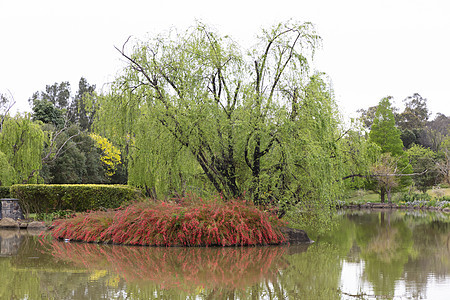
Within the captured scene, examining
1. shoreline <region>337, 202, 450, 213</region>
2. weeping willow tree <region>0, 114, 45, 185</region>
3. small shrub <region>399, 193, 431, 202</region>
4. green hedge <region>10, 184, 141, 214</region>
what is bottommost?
shoreline <region>337, 202, 450, 213</region>

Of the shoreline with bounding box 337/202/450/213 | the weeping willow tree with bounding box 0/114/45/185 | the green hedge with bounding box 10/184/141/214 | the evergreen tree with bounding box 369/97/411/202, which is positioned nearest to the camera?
the green hedge with bounding box 10/184/141/214

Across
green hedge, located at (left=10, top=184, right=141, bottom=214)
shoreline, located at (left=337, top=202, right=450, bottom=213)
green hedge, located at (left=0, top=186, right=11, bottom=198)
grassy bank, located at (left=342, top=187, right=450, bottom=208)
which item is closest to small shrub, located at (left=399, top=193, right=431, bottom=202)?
grassy bank, located at (left=342, top=187, right=450, bottom=208)

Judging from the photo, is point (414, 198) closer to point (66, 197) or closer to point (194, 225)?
point (66, 197)

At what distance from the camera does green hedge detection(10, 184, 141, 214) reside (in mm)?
15906

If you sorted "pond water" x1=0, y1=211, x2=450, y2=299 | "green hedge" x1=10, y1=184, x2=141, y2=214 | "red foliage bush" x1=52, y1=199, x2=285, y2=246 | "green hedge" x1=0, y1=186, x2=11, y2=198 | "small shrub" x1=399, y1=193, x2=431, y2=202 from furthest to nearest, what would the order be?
"small shrub" x1=399, y1=193, x2=431, y2=202, "green hedge" x1=0, y1=186, x2=11, y2=198, "green hedge" x1=10, y1=184, x2=141, y2=214, "red foliage bush" x1=52, y1=199, x2=285, y2=246, "pond water" x1=0, y1=211, x2=450, y2=299

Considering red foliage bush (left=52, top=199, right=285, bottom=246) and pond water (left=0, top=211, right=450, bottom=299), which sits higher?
red foliage bush (left=52, top=199, right=285, bottom=246)

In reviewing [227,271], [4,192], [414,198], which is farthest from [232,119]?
[414,198]

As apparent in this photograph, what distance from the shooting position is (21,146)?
18.9 meters

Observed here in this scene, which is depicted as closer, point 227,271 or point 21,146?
point 227,271

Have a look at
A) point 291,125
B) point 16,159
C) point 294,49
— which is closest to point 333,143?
point 291,125

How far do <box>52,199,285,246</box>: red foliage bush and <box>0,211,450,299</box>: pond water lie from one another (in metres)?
0.33

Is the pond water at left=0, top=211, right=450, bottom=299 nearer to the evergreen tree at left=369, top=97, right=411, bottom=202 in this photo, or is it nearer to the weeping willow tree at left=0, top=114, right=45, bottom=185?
the weeping willow tree at left=0, top=114, right=45, bottom=185

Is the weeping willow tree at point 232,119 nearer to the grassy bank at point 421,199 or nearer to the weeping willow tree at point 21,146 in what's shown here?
the weeping willow tree at point 21,146

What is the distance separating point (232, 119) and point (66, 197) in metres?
7.99
